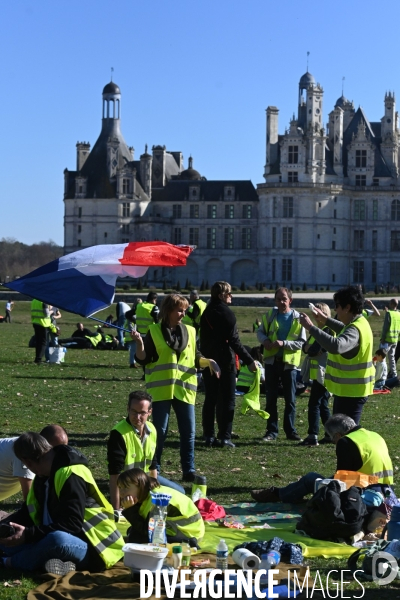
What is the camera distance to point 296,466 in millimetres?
11164

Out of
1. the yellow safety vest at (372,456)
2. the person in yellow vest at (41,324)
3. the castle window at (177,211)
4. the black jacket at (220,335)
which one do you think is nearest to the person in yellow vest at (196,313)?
the black jacket at (220,335)

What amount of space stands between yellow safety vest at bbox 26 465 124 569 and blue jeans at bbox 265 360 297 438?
5.60 meters

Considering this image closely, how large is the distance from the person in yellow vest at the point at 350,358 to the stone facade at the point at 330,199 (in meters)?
69.6

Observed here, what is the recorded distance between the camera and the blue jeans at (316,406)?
12.5m

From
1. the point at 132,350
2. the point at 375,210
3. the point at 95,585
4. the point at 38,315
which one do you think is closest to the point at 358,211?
the point at 375,210

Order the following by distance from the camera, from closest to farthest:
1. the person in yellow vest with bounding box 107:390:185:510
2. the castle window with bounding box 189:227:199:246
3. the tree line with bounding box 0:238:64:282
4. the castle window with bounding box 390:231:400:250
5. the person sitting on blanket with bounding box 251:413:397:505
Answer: the person in yellow vest with bounding box 107:390:185:510 → the person sitting on blanket with bounding box 251:413:397:505 → the castle window with bounding box 390:231:400:250 → the castle window with bounding box 189:227:199:246 → the tree line with bounding box 0:238:64:282

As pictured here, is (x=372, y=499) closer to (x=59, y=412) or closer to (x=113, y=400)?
(x=59, y=412)

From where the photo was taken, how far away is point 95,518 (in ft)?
24.0

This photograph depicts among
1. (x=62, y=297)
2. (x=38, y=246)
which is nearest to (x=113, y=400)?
(x=62, y=297)

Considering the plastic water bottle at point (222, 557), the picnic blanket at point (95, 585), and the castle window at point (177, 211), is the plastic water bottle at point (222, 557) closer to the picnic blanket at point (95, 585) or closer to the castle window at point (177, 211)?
the picnic blanket at point (95, 585)

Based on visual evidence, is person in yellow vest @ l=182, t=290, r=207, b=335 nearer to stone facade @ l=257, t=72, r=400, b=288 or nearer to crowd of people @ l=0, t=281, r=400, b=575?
crowd of people @ l=0, t=281, r=400, b=575

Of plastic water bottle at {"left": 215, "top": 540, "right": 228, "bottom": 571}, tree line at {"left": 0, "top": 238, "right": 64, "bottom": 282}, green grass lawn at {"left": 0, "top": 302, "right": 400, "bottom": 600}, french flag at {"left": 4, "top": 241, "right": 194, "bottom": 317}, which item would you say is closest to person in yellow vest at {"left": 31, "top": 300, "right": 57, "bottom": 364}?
green grass lawn at {"left": 0, "top": 302, "right": 400, "bottom": 600}

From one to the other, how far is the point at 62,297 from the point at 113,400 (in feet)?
17.8

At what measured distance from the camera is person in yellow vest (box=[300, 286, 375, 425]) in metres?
9.73
